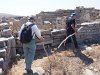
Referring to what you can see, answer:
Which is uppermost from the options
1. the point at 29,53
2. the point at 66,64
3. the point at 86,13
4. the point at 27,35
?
the point at 27,35

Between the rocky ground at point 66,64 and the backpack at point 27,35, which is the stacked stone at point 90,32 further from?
the backpack at point 27,35

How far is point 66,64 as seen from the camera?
8383 millimetres

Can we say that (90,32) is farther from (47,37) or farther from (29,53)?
(29,53)

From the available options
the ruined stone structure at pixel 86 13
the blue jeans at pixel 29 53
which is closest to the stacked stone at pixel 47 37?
the blue jeans at pixel 29 53

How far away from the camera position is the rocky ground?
7832mm

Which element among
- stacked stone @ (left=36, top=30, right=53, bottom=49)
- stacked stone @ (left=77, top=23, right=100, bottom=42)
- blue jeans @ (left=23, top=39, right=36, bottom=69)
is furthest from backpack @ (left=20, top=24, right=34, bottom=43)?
stacked stone @ (left=77, top=23, right=100, bottom=42)

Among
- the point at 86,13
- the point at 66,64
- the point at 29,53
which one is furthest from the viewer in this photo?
the point at 86,13

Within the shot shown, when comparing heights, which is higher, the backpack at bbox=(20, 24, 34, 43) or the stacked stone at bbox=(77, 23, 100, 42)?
the backpack at bbox=(20, 24, 34, 43)

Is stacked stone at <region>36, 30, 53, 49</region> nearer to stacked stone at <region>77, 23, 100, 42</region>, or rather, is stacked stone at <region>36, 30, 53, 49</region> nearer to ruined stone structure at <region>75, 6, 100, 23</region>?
stacked stone at <region>77, 23, 100, 42</region>

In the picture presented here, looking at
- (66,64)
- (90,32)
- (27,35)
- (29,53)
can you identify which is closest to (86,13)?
(90,32)

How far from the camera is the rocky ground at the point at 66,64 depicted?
7832 millimetres

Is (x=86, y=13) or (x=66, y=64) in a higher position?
(x=86, y=13)

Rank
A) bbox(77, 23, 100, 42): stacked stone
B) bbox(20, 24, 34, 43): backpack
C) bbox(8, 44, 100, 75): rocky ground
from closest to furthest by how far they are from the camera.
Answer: bbox(20, 24, 34, 43): backpack
bbox(8, 44, 100, 75): rocky ground
bbox(77, 23, 100, 42): stacked stone

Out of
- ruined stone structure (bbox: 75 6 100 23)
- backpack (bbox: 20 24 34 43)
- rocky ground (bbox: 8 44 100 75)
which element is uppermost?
backpack (bbox: 20 24 34 43)
